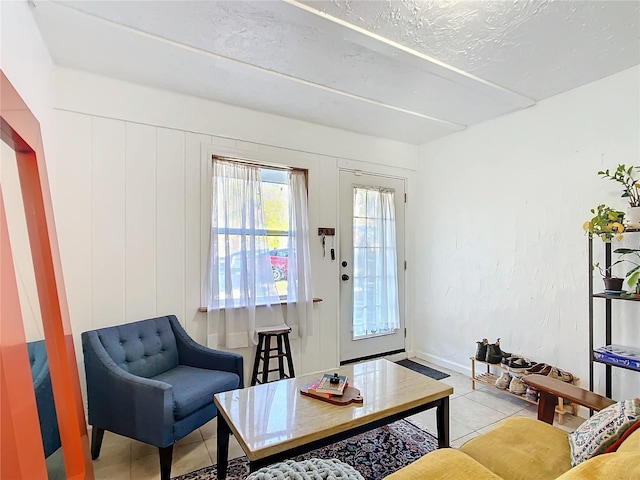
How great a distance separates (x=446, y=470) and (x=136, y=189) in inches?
103

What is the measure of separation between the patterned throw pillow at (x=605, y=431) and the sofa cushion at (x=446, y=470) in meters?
0.36

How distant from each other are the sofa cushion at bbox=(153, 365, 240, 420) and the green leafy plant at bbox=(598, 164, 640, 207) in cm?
294

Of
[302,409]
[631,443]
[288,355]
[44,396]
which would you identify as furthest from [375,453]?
[44,396]

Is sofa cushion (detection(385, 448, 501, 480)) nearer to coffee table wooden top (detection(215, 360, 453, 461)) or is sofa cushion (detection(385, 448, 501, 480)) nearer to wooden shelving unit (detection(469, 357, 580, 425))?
coffee table wooden top (detection(215, 360, 453, 461))

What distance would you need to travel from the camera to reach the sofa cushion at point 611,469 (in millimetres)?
930

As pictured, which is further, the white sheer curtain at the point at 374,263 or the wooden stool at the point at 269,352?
the white sheer curtain at the point at 374,263

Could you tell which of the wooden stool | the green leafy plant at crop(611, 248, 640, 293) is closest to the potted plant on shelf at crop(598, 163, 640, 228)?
the green leafy plant at crop(611, 248, 640, 293)

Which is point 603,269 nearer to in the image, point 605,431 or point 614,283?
point 614,283

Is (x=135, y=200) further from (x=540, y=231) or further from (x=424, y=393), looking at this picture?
(x=540, y=231)

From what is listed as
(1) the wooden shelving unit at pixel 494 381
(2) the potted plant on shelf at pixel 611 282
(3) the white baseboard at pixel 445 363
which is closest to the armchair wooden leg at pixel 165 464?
(1) the wooden shelving unit at pixel 494 381

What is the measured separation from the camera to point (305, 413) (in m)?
1.76

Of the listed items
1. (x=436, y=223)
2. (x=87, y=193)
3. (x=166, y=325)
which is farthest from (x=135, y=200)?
(x=436, y=223)

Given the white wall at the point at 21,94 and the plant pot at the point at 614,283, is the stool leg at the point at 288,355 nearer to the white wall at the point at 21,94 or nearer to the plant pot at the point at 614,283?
the white wall at the point at 21,94

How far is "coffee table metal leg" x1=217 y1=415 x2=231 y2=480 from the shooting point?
6.06ft
